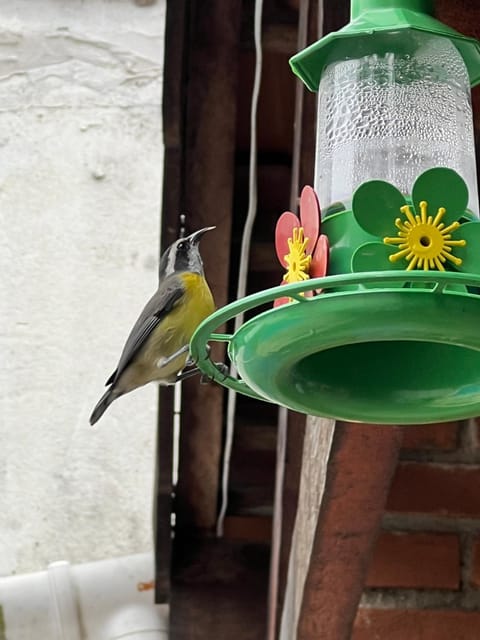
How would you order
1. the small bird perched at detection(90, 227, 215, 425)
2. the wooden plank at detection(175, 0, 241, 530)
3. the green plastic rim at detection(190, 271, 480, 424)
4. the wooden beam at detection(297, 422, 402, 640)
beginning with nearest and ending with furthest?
the green plastic rim at detection(190, 271, 480, 424)
the wooden beam at detection(297, 422, 402, 640)
the wooden plank at detection(175, 0, 241, 530)
the small bird perched at detection(90, 227, 215, 425)

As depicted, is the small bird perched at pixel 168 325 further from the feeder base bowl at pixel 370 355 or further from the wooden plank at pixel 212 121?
the feeder base bowl at pixel 370 355

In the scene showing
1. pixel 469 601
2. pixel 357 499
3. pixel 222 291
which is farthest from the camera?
pixel 222 291

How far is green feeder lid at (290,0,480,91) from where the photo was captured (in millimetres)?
1243

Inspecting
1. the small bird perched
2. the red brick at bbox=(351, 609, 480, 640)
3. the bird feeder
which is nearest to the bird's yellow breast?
the small bird perched

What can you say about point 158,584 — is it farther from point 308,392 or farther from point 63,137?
point 63,137

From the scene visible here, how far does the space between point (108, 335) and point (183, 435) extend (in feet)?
3.83

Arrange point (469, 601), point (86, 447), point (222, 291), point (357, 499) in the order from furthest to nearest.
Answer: point (86, 447)
point (222, 291)
point (469, 601)
point (357, 499)

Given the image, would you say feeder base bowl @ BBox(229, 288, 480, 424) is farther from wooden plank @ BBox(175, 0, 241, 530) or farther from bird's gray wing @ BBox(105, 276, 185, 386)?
bird's gray wing @ BBox(105, 276, 185, 386)

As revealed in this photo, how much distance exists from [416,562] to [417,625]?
8 cm

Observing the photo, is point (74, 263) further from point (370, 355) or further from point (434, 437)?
point (370, 355)

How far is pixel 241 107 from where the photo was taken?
201cm

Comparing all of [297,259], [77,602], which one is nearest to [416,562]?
[297,259]

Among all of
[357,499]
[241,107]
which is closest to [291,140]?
[241,107]

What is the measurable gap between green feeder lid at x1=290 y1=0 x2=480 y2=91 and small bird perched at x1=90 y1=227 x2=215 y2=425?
64cm
